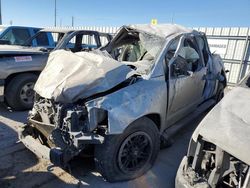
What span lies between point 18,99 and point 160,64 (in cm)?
361

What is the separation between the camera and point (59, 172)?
11.1ft

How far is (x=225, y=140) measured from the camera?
7.39ft

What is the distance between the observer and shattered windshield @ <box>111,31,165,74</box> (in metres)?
3.77

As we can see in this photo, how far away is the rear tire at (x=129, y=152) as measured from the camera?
2.87m

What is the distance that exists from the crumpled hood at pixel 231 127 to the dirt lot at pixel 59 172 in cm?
112

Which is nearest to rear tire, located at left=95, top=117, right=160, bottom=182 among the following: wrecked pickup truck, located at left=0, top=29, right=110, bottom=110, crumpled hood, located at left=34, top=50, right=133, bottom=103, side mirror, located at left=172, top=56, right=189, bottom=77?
crumpled hood, located at left=34, top=50, right=133, bottom=103

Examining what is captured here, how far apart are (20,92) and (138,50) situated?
9.54 feet

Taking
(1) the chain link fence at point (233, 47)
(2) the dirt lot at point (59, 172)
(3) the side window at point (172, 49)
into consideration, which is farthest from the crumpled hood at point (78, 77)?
(1) the chain link fence at point (233, 47)

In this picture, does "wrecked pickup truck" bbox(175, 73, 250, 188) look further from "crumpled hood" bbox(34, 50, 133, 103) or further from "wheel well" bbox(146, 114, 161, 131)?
"crumpled hood" bbox(34, 50, 133, 103)

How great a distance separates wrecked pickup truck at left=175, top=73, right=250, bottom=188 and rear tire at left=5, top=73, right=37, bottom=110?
4.15 metres

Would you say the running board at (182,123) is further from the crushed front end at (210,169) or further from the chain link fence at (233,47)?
the chain link fence at (233,47)

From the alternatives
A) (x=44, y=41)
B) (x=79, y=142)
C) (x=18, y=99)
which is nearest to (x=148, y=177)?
(x=79, y=142)

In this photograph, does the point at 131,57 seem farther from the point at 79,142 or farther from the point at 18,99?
the point at 18,99

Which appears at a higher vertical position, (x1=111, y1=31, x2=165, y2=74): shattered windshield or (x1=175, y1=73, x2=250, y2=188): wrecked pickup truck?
(x1=111, y1=31, x2=165, y2=74): shattered windshield
